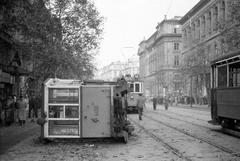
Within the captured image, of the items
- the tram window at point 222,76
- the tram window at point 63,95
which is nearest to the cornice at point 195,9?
the tram window at point 222,76

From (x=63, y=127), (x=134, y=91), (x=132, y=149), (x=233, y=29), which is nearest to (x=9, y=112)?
(x=63, y=127)

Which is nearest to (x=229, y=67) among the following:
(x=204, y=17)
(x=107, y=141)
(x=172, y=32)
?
(x=107, y=141)

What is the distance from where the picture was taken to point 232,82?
1306 centimetres

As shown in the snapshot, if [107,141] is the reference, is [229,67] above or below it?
above

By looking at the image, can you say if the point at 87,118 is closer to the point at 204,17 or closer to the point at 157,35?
the point at 204,17

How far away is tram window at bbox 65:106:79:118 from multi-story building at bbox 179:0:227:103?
27.1 meters

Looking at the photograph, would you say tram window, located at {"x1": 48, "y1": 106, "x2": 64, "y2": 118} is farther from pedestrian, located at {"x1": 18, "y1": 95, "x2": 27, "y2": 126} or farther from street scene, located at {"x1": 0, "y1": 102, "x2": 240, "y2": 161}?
pedestrian, located at {"x1": 18, "y1": 95, "x2": 27, "y2": 126}

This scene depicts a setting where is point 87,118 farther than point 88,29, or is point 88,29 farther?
point 88,29

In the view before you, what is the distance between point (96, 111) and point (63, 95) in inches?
48.3

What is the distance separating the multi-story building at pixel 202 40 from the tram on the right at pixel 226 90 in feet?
71.7

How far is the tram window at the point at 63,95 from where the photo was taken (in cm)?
1147

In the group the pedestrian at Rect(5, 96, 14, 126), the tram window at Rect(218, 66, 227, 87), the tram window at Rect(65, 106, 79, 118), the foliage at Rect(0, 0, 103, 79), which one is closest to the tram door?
the tram window at Rect(65, 106, 79, 118)

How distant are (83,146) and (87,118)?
3.07 ft

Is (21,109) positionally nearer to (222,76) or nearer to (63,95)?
(63,95)
